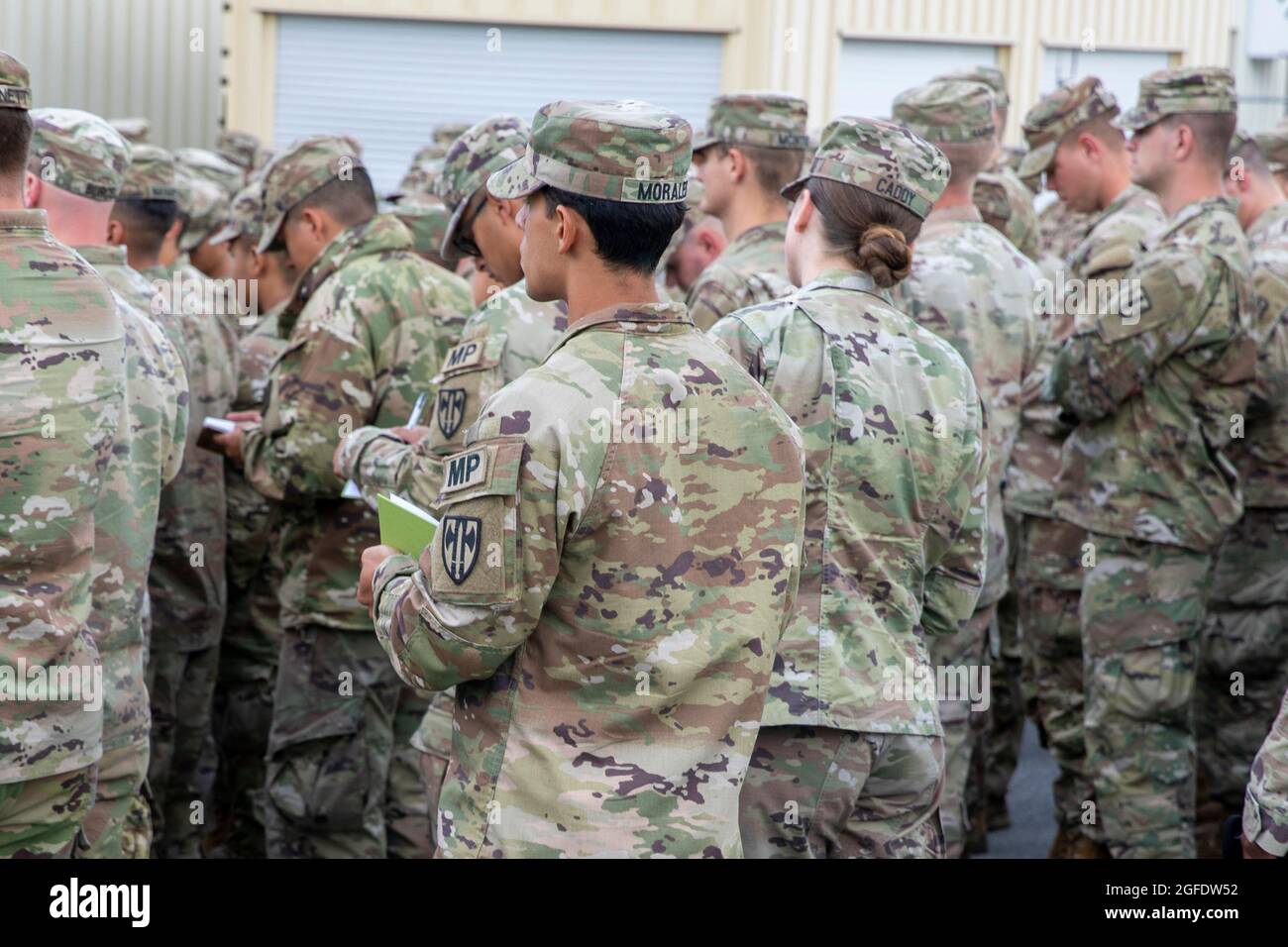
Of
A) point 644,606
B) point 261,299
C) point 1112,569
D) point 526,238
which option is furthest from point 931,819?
point 261,299

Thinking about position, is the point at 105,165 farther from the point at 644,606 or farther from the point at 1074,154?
the point at 1074,154

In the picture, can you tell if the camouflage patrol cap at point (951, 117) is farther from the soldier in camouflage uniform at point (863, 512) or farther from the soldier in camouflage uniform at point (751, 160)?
the soldier in camouflage uniform at point (863, 512)

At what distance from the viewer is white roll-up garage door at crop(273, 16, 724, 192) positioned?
14.5m

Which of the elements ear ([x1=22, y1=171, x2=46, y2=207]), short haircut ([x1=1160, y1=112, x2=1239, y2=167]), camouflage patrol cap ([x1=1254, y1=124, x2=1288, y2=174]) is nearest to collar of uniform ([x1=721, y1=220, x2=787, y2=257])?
short haircut ([x1=1160, y1=112, x2=1239, y2=167])

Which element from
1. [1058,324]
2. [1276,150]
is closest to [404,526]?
[1058,324]

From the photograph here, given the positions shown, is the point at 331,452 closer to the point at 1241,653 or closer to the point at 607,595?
the point at 607,595

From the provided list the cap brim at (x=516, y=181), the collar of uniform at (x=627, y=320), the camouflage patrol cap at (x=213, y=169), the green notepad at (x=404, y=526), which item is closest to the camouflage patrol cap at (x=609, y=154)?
the cap brim at (x=516, y=181)

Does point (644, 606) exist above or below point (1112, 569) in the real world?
above

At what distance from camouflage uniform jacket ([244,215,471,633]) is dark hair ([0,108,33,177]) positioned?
1.42m

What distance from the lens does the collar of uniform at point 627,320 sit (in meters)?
2.49

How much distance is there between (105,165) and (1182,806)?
3795mm

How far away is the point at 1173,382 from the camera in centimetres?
507

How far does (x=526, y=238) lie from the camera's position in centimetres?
257

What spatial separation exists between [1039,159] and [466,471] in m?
4.12
